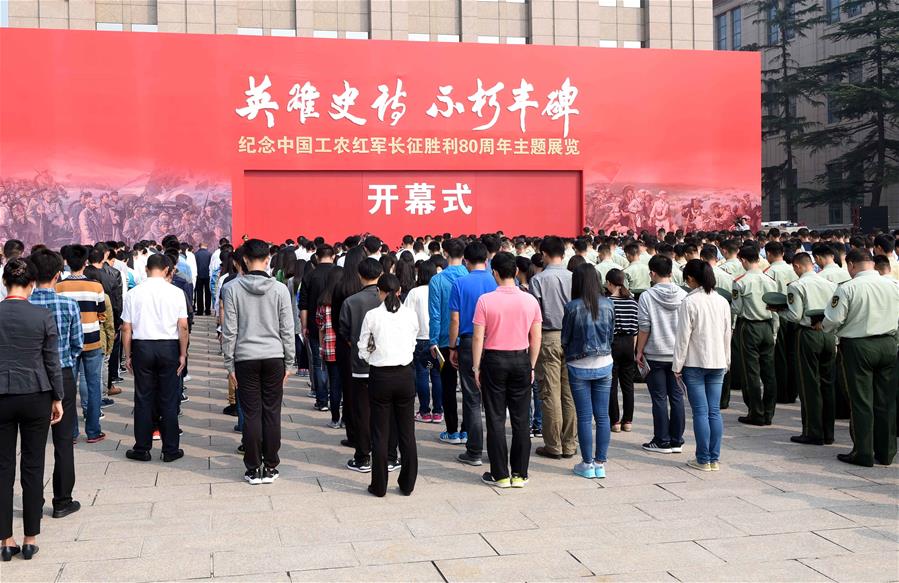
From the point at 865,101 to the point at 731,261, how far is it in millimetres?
25242

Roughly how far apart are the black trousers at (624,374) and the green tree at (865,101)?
86.4ft

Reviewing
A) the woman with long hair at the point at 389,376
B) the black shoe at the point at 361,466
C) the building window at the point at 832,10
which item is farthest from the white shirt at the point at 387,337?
the building window at the point at 832,10

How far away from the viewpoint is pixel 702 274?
6.07m

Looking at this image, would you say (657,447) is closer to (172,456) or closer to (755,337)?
(755,337)

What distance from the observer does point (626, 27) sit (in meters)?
25.6

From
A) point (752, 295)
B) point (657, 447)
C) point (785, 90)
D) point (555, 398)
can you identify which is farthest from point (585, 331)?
point (785, 90)

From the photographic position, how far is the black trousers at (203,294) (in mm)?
17312

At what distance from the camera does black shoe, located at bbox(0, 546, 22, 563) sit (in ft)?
14.4

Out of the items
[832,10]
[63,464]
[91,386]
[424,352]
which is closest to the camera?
[63,464]

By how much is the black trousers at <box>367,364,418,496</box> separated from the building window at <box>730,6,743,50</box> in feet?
136

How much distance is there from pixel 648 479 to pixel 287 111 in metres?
15.7

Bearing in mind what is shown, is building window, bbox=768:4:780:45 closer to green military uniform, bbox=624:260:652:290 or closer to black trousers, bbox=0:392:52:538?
green military uniform, bbox=624:260:652:290

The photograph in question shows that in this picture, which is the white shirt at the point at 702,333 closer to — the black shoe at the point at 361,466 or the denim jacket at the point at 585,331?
the denim jacket at the point at 585,331

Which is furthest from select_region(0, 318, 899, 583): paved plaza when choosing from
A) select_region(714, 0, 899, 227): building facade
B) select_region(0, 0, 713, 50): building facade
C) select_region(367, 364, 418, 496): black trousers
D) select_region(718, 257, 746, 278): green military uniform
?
select_region(714, 0, 899, 227): building facade
